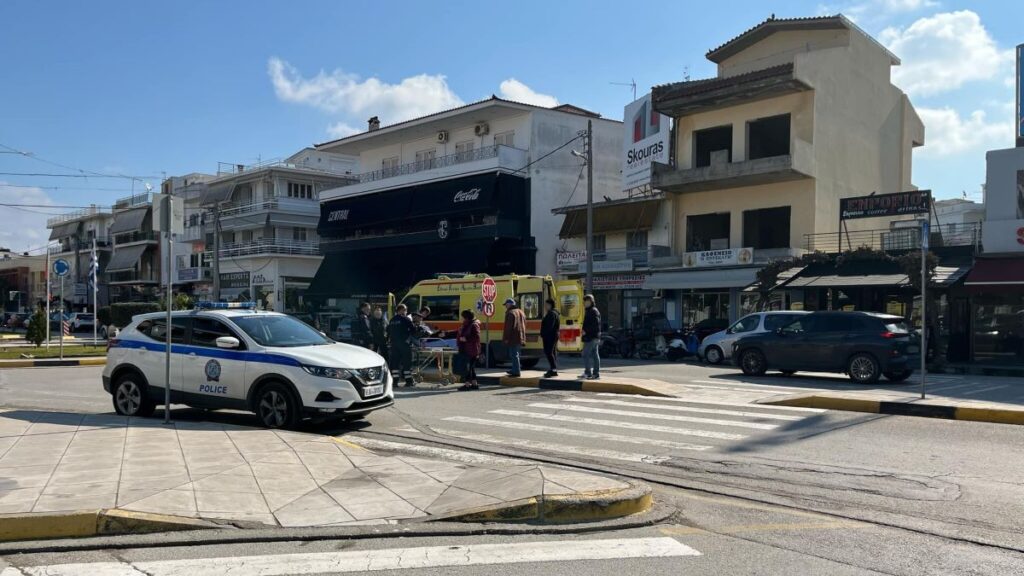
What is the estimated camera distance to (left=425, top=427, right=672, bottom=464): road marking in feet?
28.2

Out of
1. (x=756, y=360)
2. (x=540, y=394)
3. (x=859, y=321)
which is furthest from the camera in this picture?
(x=756, y=360)

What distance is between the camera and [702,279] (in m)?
32.0

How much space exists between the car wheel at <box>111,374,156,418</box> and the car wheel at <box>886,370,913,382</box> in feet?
49.0

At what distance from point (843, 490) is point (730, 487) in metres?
1.03

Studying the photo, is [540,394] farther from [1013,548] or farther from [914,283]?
[914,283]

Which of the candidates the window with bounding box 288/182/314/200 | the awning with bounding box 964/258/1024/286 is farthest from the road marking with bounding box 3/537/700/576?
the window with bounding box 288/182/314/200

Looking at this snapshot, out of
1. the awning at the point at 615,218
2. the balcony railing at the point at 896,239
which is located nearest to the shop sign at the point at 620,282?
the awning at the point at 615,218

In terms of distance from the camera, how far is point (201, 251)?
6128 centimetres

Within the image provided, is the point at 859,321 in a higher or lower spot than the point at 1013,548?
higher

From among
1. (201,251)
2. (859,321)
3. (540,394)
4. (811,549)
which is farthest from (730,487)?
(201,251)

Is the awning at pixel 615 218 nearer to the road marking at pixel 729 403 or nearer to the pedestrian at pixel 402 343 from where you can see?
the pedestrian at pixel 402 343

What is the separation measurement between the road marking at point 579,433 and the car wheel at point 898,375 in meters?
9.91

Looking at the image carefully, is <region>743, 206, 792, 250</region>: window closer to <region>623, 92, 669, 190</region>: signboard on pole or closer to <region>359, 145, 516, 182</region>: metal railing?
<region>623, 92, 669, 190</region>: signboard on pole

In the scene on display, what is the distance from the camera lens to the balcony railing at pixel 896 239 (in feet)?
88.0
